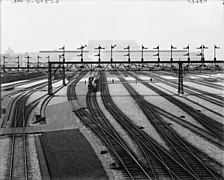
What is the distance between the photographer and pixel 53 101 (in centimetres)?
2766

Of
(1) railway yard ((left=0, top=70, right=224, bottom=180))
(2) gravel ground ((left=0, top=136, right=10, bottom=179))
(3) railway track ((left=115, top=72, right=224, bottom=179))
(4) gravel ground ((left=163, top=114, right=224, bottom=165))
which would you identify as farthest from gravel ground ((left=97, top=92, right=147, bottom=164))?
(2) gravel ground ((left=0, top=136, right=10, bottom=179))

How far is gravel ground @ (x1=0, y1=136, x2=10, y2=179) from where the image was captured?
10.4 metres

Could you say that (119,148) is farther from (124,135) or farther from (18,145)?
(18,145)

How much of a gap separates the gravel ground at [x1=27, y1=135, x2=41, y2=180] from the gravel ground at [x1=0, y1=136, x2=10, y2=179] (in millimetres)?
897

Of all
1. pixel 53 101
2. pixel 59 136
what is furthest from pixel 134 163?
pixel 53 101

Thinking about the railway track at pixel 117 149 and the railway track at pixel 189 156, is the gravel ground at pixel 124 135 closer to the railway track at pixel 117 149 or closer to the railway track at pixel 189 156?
the railway track at pixel 117 149

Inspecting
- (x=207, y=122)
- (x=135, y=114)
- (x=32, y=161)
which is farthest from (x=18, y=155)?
(x=207, y=122)

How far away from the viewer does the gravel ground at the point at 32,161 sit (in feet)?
32.9

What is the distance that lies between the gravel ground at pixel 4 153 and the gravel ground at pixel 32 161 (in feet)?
2.94

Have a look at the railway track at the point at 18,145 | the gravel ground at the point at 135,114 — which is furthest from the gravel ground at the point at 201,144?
the railway track at the point at 18,145

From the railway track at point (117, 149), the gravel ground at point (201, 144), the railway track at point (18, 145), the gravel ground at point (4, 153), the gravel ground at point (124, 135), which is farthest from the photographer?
the gravel ground at point (124, 135)

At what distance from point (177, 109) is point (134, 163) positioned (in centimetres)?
1277

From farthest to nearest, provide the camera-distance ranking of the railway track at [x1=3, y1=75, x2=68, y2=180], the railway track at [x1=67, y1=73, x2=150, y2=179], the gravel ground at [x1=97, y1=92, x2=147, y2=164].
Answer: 1. the gravel ground at [x1=97, y1=92, x2=147, y2=164]
2. the railway track at [x1=3, y1=75, x2=68, y2=180]
3. the railway track at [x1=67, y1=73, x2=150, y2=179]

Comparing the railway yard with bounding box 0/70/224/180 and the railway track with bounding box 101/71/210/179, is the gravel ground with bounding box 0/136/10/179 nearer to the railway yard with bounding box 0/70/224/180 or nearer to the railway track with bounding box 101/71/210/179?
the railway yard with bounding box 0/70/224/180
